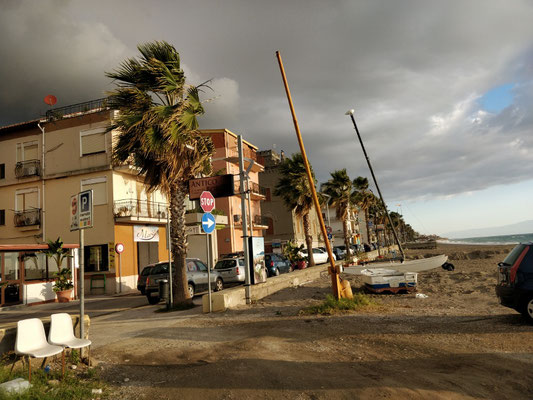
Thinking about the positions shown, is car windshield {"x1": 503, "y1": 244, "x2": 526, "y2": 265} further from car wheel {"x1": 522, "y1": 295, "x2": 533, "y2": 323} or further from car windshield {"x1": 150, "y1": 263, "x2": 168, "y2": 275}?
car windshield {"x1": 150, "y1": 263, "x2": 168, "y2": 275}

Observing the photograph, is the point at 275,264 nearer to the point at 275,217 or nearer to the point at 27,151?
the point at 27,151

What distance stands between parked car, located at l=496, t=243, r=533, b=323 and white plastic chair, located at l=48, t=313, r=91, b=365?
7652 mm

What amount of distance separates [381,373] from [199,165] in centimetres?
912

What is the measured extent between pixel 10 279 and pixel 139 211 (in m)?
9.01

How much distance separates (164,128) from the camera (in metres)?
11.6

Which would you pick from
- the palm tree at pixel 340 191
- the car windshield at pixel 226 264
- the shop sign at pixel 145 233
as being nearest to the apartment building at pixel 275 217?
the palm tree at pixel 340 191

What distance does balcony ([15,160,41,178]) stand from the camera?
26.4m

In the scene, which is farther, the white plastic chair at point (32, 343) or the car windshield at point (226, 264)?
the car windshield at point (226, 264)

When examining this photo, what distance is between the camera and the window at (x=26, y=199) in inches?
1047

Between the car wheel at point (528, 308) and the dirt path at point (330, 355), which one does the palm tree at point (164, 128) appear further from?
the car wheel at point (528, 308)

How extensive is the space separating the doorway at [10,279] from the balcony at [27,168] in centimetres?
1044

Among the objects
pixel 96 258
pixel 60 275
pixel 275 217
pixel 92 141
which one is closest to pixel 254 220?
pixel 275 217

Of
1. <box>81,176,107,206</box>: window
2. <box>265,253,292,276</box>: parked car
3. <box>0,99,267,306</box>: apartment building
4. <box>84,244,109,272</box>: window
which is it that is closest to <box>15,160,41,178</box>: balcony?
<box>0,99,267,306</box>: apartment building

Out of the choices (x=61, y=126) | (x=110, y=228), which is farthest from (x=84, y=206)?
(x=61, y=126)
